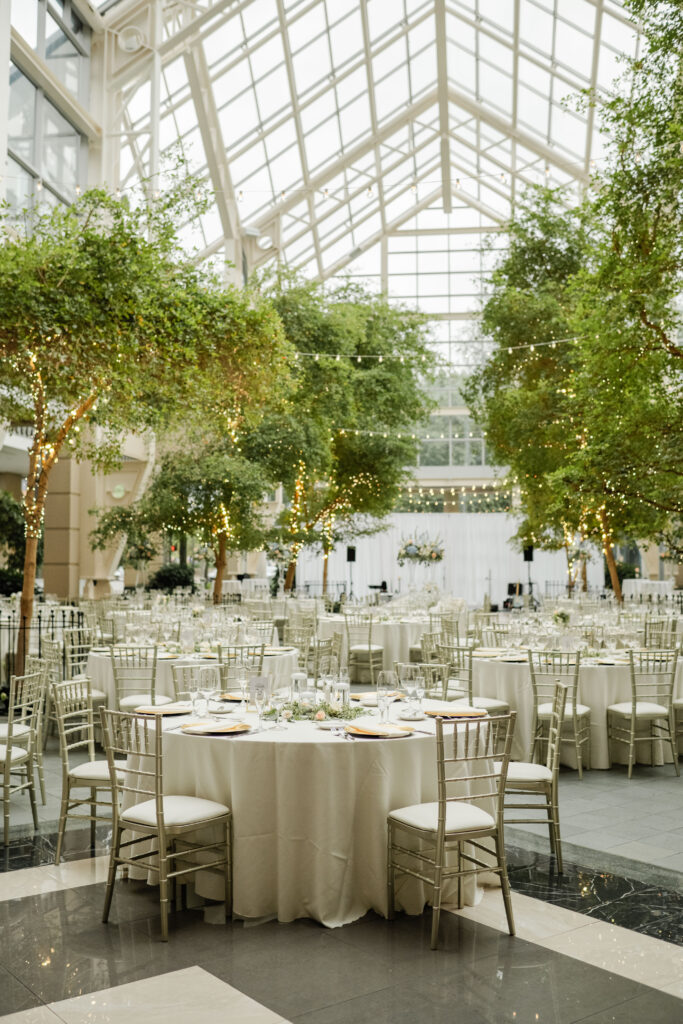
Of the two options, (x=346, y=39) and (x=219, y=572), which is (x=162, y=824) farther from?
(x=346, y=39)

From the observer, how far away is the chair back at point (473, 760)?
3.99 m

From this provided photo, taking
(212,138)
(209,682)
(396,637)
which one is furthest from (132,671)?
(212,138)

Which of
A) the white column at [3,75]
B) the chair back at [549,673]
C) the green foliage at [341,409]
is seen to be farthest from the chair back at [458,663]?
the white column at [3,75]

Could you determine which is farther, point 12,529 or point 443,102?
point 443,102

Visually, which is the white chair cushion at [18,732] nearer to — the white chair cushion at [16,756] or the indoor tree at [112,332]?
the white chair cushion at [16,756]

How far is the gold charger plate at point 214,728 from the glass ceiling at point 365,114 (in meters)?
12.6

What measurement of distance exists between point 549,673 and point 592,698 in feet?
1.67

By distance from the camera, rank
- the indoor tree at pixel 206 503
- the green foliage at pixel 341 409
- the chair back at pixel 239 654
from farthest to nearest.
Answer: the green foliage at pixel 341 409
the indoor tree at pixel 206 503
the chair back at pixel 239 654

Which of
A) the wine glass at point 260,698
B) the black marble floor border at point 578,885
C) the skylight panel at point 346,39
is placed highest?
the skylight panel at point 346,39

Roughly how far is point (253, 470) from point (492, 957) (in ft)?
37.2

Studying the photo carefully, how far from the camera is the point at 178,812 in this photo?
4.03 m

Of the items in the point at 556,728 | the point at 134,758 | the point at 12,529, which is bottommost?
the point at 134,758

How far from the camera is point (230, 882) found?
412 centimetres

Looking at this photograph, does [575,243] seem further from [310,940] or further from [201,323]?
[310,940]
